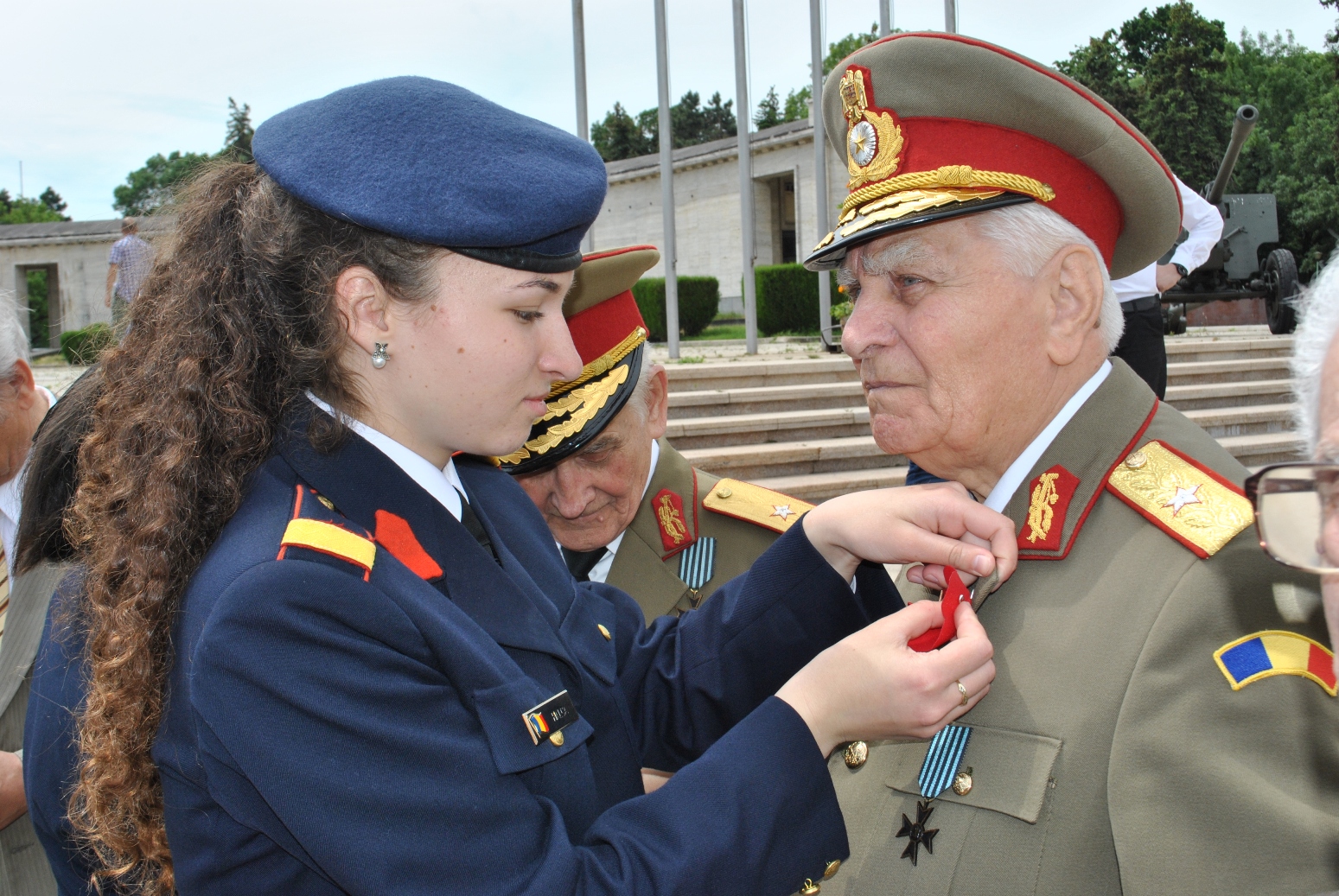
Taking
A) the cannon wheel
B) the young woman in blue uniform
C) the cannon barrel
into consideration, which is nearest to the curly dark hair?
the young woman in blue uniform

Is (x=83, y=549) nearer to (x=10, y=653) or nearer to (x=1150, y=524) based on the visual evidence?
(x=10, y=653)

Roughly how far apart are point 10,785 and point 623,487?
5.43ft

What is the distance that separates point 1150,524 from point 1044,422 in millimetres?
302

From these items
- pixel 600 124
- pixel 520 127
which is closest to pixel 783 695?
pixel 520 127

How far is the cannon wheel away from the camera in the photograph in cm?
1379

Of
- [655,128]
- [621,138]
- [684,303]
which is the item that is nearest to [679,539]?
[684,303]

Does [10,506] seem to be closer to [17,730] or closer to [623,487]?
[17,730]

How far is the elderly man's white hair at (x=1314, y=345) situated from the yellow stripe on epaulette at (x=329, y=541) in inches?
49.0

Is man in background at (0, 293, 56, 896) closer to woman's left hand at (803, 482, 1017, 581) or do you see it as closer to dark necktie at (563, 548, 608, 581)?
dark necktie at (563, 548, 608, 581)

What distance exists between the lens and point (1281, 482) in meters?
1.19

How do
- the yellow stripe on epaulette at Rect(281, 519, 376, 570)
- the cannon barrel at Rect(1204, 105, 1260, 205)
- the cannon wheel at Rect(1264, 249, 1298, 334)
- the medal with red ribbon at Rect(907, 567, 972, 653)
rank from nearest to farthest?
the yellow stripe on epaulette at Rect(281, 519, 376, 570) < the medal with red ribbon at Rect(907, 567, 972, 653) < the cannon barrel at Rect(1204, 105, 1260, 205) < the cannon wheel at Rect(1264, 249, 1298, 334)

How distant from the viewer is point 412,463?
1.55 metres

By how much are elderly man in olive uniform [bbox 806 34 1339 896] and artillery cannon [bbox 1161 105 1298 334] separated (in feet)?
41.9

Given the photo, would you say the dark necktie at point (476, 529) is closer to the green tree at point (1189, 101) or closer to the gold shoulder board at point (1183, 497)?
the gold shoulder board at point (1183, 497)
